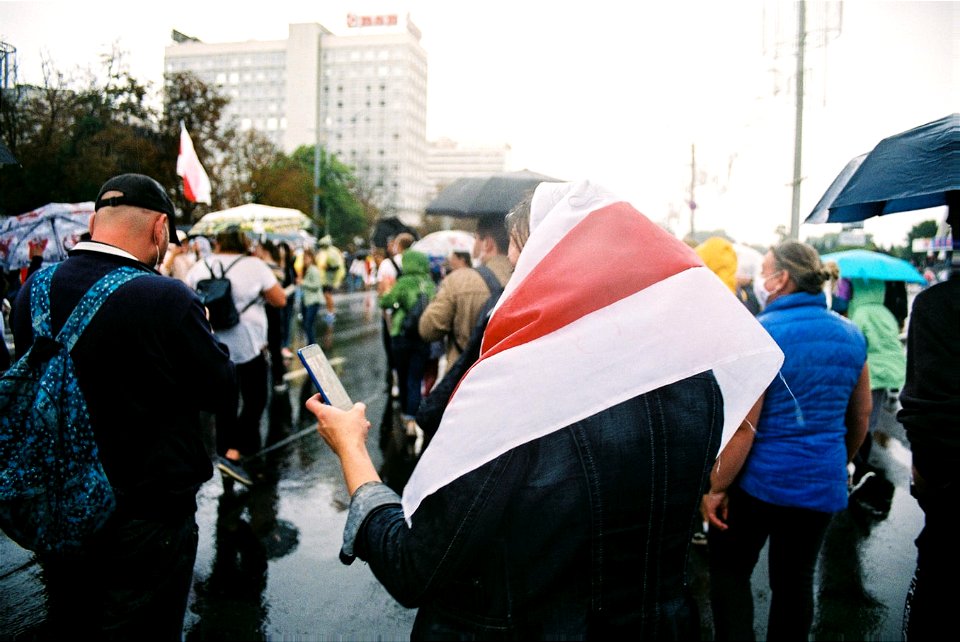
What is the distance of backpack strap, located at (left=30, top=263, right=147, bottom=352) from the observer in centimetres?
194

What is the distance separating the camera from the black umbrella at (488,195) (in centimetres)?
414

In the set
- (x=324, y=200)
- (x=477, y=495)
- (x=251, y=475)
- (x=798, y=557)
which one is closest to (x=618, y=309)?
(x=477, y=495)

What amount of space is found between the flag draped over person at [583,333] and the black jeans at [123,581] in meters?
1.26

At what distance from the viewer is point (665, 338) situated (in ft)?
4.08

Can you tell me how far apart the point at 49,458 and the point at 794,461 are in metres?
2.65

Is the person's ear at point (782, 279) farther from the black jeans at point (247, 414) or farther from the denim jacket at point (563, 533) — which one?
the black jeans at point (247, 414)

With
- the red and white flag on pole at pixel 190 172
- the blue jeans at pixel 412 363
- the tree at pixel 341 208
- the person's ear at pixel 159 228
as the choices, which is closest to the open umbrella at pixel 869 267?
the blue jeans at pixel 412 363

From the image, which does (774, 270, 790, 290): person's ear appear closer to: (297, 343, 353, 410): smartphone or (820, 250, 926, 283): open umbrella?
(297, 343, 353, 410): smartphone

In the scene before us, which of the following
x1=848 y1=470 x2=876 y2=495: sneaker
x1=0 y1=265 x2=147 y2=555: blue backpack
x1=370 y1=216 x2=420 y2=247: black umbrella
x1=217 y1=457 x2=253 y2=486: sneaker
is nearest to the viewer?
x1=0 y1=265 x2=147 y2=555: blue backpack

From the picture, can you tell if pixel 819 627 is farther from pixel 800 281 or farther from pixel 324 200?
pixel 324 200

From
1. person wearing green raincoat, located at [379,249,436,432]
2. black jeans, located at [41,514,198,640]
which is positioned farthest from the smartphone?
person wearing green raincoat, located at [379,249,436,432]

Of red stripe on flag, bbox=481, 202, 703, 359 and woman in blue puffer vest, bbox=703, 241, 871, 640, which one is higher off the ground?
red stripe on flag, bbox=481, 202, 703, 359

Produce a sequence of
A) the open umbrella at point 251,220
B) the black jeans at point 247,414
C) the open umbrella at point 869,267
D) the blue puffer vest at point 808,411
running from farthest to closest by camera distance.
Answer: the open umbrella at point 251,220 < the open umbrella at point 869,267 < the black jeans at point 247,414 < the blue puffer vest at point 808,411

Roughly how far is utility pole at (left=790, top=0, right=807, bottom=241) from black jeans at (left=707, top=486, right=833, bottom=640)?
29.5 ft
